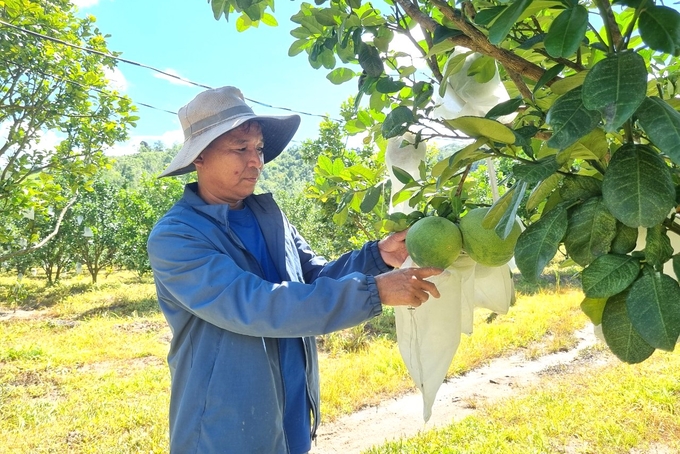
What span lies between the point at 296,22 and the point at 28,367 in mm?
5681

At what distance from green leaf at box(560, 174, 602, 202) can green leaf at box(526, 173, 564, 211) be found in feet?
0.13

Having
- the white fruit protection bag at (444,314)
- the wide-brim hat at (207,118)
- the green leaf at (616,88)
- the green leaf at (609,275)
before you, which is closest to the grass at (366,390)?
the white fruit protection bag at (444,314)

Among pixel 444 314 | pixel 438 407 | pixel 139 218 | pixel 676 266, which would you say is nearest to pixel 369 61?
pixel 444 314

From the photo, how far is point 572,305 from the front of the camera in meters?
7.19

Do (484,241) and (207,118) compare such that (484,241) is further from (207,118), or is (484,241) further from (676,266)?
(207,118)

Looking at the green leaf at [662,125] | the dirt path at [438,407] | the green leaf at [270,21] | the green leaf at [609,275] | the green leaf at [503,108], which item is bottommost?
the dirt path at [438,407]

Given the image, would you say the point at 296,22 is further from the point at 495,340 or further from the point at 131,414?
the point at 495,340

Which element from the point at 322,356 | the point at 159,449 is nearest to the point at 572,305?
the point at 322,356

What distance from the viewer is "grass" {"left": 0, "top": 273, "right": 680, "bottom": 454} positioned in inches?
123

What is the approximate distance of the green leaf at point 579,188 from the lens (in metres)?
0.65

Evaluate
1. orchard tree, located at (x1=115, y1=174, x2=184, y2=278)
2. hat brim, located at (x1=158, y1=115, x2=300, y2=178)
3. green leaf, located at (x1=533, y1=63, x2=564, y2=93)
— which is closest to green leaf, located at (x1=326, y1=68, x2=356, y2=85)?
hat brim, located at (x1=158, y1=115, x2=300, y2=178)

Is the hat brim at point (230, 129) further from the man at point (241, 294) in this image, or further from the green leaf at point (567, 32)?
the green leaf at point (567, 32)

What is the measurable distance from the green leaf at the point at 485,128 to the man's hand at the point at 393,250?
0.75 metres

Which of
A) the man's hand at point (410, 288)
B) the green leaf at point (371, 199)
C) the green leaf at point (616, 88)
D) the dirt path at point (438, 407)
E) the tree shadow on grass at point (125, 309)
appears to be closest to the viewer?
the green leaf at point (616, 88)
